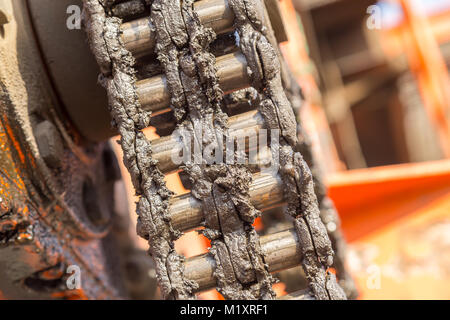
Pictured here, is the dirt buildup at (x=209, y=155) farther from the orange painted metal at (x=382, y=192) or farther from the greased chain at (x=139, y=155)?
the orange painted metal at (x=382, y=192)

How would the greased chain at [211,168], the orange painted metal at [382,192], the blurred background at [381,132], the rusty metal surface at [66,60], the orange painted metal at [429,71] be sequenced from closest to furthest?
the greased chain at [211,168] → the rusty metal surface at [66,60] → the blurred background at [381,132] → the orange painted metal at [382,192] → the orange painted metal at [429,71]

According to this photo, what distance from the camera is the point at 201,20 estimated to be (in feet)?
1.67

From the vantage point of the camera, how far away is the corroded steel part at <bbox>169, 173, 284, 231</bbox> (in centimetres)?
51

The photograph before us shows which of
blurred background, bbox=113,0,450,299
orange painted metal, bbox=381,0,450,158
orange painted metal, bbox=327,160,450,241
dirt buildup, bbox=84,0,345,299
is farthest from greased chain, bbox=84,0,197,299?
orange painted metal, bbox=381,0,450,158

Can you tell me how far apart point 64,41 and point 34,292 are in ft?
1.30

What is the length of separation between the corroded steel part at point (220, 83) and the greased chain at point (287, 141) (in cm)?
1

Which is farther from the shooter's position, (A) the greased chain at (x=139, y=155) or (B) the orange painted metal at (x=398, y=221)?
(B) the orange painted metal at (x=398, y=221)

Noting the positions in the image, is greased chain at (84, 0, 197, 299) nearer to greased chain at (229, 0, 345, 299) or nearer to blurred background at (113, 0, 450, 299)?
greased chain at (229, 0, 345, 299)

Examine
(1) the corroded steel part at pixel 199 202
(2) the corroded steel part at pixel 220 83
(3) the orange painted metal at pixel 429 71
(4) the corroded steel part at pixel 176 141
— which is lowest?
(3) the orange painted metal at pixel 429 71

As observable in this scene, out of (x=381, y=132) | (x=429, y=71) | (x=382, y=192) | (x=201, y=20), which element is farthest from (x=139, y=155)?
(x=381, y=132)

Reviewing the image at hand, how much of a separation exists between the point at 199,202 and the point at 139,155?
90 mm

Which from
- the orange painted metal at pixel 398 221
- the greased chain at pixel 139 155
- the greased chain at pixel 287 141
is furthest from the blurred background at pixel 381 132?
the greased chain at pixel 139 155

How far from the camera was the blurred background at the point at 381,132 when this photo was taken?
58.6 inches

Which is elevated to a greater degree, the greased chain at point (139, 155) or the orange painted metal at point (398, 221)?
the greased chain at point (139, 155)
